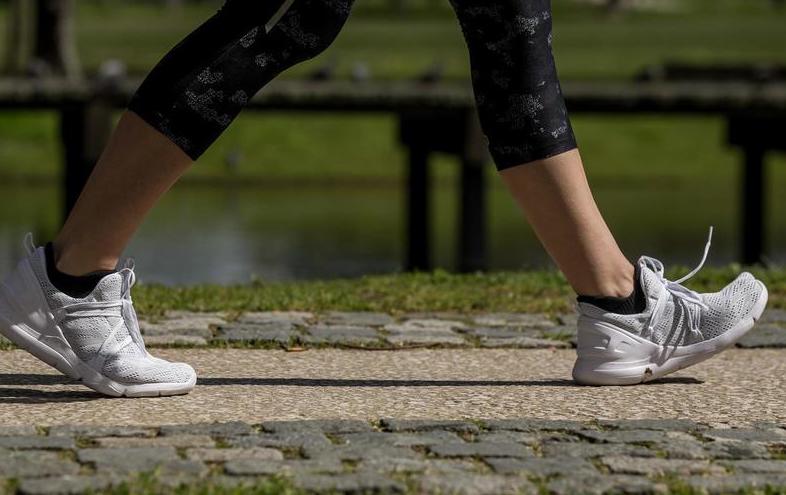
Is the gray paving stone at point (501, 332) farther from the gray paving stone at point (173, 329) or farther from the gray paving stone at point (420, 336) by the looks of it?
the gray paving stone at point (173, 329)

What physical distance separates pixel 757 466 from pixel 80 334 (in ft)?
4.39

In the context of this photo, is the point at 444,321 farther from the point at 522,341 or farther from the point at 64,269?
the point at 64,269

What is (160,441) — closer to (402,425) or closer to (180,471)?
(180,471)

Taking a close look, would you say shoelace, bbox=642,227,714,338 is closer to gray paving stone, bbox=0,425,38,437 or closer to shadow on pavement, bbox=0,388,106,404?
shadow on pavement, bbox=0,388,106,404

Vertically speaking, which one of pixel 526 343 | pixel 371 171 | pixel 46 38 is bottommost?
pixel 526 343

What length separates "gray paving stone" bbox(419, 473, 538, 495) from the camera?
2.28 metres

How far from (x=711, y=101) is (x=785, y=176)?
45.0 ft

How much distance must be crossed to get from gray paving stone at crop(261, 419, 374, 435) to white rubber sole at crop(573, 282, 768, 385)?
2.21 ft

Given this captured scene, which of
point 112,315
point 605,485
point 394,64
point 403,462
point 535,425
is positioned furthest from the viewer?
point 394,64

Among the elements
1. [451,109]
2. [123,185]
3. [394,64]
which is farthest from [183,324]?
[394,64]

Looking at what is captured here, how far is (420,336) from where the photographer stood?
4.10 metres

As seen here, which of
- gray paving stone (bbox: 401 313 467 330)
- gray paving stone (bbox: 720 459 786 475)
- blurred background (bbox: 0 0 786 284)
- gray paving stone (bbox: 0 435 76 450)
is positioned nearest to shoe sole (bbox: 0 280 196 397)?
gray paving stone (bbox: 0 435 76 450)

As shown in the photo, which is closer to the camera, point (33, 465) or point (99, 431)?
point (33, 465)

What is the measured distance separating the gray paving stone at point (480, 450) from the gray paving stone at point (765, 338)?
159 cm
